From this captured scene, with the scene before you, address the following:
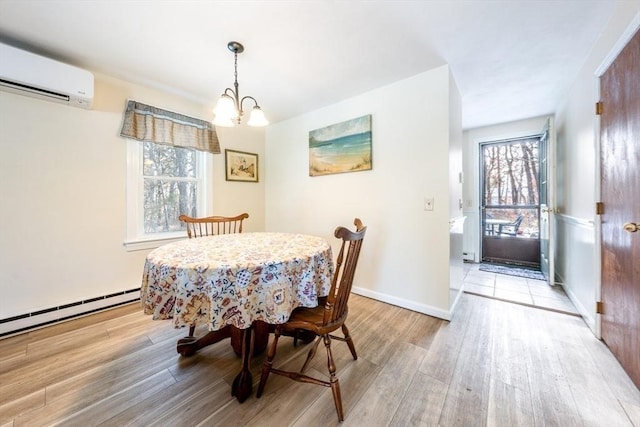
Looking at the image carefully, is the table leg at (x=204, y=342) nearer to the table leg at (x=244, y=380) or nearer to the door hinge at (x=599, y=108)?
the table leg at (x=244, y=380)

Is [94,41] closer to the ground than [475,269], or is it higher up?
higher up

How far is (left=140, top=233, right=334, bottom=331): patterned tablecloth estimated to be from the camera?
1.08m

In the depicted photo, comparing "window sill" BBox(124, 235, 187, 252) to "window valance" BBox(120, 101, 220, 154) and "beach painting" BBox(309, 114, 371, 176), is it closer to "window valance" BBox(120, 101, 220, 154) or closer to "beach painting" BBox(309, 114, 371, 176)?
"window valance" BBox(120, 101, 220, 154)

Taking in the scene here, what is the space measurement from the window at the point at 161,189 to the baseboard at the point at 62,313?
499 mm

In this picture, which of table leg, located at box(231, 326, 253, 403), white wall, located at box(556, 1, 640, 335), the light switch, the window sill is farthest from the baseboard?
white wall, located at box(556, 1, 640, 335)

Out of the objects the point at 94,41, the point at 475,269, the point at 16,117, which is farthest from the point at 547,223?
the point at 16,117

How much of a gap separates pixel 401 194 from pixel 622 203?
4.54 ft

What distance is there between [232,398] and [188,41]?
241 cm

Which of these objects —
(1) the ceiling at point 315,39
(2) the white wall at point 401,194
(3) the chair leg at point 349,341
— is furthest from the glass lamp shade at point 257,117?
(3) the chair leg at point 349,341

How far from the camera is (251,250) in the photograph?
4.61 ft

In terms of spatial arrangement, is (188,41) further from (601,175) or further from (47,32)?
(601,175)

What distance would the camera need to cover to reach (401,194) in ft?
7.73

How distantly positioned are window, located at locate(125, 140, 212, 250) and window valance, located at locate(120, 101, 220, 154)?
124 mm

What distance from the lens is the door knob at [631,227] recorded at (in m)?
1.31
